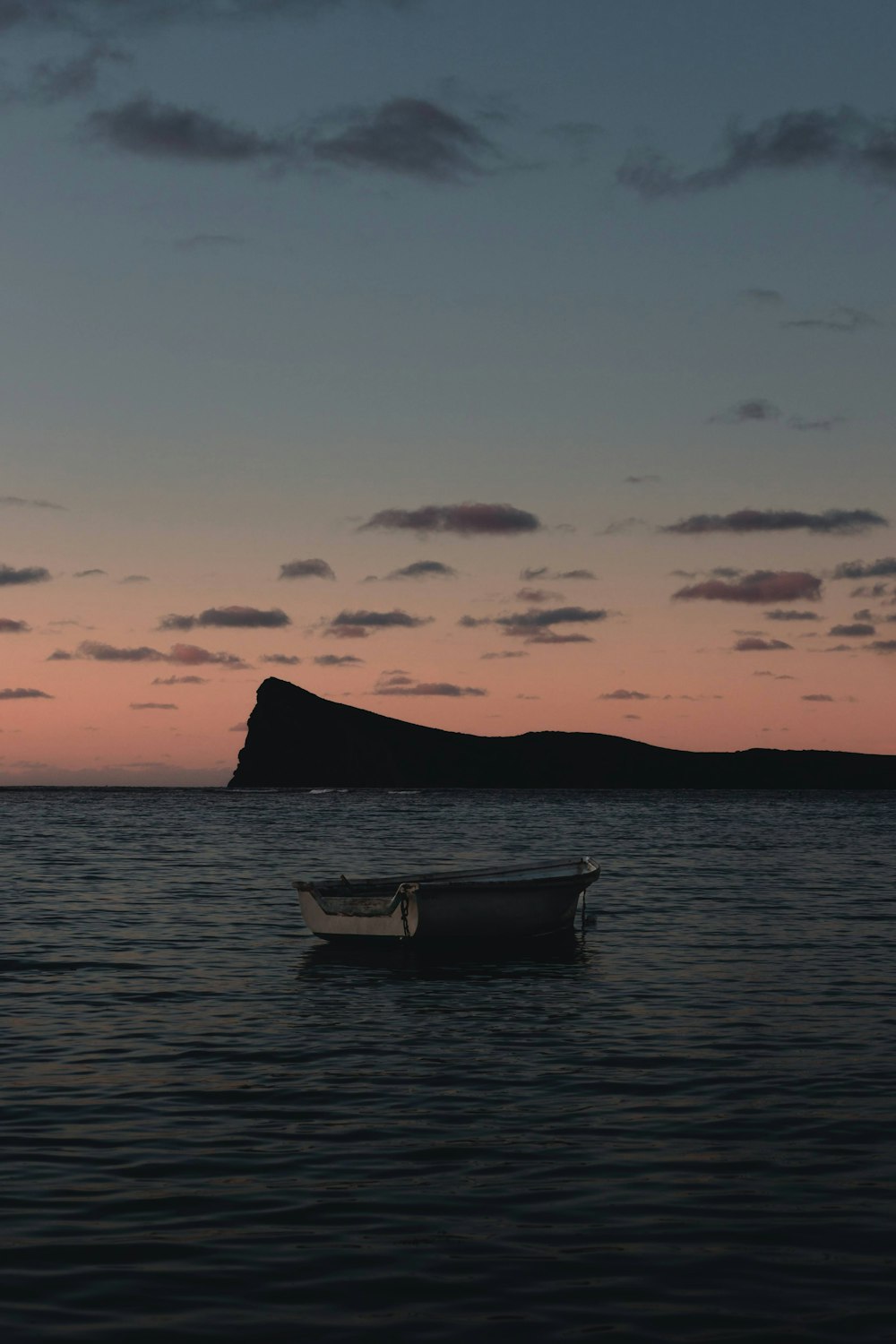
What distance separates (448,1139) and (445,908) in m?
18.1

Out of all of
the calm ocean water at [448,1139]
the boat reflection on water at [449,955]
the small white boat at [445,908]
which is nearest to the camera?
the calm ocean water at [448,1139]

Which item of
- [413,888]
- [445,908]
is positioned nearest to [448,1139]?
[413,888]

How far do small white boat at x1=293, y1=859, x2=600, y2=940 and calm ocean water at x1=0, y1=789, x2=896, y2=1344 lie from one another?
0.74 metres

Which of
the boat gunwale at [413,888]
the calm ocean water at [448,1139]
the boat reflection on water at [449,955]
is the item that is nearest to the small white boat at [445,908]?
the boat gunwale at [413,888]

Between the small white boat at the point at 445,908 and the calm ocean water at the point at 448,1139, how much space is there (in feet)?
2.41

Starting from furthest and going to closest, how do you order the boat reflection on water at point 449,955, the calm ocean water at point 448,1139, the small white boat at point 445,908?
the small white boat at point 445,908 → the boat reflection on water at point 449,955 → the calm ocean water at point 448,1139

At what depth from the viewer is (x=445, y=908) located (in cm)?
3403

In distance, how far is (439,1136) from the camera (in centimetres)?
1609

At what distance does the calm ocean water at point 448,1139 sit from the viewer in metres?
11.1

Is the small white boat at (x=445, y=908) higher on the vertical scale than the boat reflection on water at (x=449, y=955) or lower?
higher

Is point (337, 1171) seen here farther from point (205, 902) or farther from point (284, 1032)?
point (205, 902)

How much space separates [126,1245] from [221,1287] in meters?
1.44

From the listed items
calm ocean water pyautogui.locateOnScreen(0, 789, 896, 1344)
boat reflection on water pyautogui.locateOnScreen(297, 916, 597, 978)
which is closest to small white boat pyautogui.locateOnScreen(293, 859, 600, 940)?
boat reflection on water pyautogui.locateOnScreen(297, 916, 597, 978)

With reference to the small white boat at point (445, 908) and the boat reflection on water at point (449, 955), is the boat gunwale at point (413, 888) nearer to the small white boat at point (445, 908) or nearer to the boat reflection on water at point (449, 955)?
the small white boat at point (445, 908)
